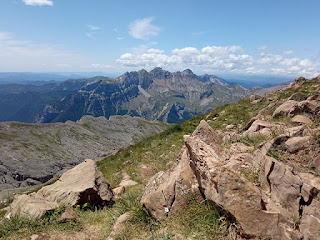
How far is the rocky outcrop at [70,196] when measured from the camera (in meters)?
6.70

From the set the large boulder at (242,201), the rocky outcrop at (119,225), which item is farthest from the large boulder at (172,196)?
the rocky outcrop at (119,225)

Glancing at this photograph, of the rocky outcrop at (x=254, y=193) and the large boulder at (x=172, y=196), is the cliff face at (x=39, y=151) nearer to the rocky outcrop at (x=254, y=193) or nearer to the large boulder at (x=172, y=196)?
the large boulder at (x=172, y=196)

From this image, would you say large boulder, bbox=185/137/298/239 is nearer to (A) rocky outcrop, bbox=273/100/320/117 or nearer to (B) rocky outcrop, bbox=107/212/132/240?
(B) rocky outcrop, bbox=107/212/132/240

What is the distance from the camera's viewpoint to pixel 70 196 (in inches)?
306

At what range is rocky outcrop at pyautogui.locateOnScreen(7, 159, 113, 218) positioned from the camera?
670cm

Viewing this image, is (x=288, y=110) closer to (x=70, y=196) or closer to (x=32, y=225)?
(x=70, y=196)

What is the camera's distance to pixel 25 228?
5.83 m

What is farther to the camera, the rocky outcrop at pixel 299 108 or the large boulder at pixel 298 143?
the rocky outcrop at pixel 299 108

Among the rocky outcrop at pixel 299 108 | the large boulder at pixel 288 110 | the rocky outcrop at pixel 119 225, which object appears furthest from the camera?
the large boulder at pixel 288 110

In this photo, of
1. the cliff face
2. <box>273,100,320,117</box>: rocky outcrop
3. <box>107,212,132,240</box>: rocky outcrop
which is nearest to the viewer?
<box>107,212,132,240</box>: rocky outcrop

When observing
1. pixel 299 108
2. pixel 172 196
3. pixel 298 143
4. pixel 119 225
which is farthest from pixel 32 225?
pixel 299 108

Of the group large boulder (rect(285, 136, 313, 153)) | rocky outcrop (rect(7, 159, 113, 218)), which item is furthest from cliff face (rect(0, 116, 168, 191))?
large boulder (rect(285, 136, 313, 153))

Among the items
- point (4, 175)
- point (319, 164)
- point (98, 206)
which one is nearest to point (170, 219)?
point (98, 206)

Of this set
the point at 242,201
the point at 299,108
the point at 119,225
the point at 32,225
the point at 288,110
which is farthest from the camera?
the point at 288,110
